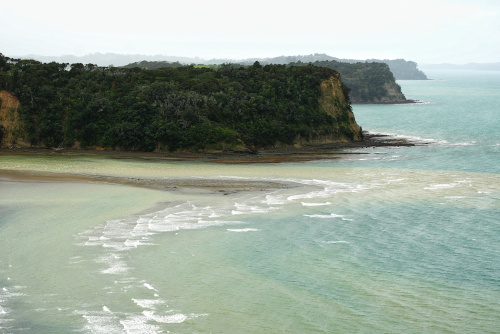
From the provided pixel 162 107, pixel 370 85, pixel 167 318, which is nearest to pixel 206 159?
pixel 162 107

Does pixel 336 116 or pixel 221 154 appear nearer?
pixel 221 154

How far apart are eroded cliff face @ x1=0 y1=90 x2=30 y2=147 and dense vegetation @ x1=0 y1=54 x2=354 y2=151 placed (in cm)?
68

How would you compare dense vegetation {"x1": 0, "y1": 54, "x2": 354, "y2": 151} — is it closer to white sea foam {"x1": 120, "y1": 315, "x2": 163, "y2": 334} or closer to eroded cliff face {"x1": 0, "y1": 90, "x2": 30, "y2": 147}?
eroded cliff face {"x1": 0, "y1": 90, "x2": 30, "y2": 147}

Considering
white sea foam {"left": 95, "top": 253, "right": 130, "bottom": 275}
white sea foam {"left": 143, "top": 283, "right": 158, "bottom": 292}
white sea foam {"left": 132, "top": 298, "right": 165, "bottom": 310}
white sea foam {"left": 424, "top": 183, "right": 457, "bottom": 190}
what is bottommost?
white sea foam {"left": 132, "top": 298, "right": 165, "bottom": 310}

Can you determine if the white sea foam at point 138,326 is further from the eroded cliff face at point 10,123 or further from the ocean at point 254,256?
the eroded cliff face at point 10,123

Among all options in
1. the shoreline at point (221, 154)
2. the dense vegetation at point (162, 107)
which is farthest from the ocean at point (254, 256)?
the dense vegetation at point (162, 107)

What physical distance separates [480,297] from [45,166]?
4025cm

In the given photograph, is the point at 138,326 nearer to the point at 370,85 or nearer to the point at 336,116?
the point at 336,116

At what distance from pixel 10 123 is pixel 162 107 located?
17.5 meters

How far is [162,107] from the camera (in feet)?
201

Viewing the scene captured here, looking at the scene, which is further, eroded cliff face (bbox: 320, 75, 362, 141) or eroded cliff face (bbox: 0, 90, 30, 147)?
eroded cliff face (bbox: 320, 75, 362, 141)

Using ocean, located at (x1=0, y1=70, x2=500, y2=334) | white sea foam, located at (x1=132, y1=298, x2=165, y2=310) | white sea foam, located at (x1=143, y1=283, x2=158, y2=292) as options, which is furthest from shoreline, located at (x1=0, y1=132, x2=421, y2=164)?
white sea foam, located at (x1=132, y1=298, x2=165, y2=310)

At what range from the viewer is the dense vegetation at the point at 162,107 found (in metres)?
58.6

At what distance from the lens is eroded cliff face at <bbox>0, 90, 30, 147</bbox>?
57906mm
